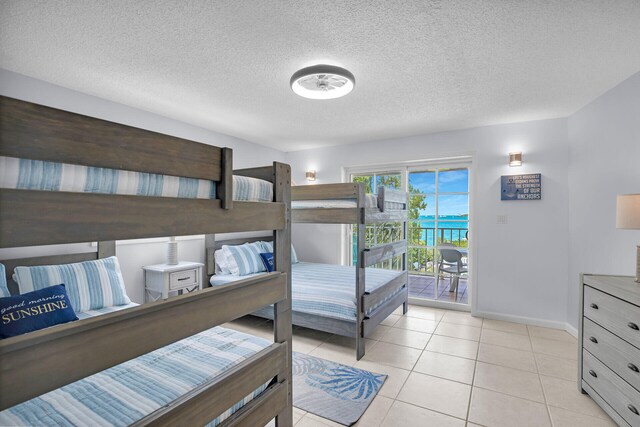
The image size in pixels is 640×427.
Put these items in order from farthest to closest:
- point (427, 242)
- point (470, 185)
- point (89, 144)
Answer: point (427, 242) → point (470, 185) → point (89, 144)

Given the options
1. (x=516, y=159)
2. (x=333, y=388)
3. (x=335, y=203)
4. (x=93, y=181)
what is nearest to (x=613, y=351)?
(x=333, y=388)

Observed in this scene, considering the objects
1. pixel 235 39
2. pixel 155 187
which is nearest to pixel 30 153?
pixel 155 187

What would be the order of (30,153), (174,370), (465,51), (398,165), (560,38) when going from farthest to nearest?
(398,165), (465,51), (560,38), (174,370), (30,153)

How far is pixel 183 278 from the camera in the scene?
317 cm

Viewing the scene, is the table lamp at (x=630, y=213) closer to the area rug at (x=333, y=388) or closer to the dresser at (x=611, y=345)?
the dresser at (x=611, y=345)

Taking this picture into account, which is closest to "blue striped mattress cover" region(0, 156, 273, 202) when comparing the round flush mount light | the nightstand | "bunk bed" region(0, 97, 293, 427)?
"bunk bed" region(0, 97, 293, 427)

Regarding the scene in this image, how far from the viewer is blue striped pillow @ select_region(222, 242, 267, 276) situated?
3.62 m

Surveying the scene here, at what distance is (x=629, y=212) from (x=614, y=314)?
665 mm

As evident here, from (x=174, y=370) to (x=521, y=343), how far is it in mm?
3206

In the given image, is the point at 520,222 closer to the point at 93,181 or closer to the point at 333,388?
the point at 333,388

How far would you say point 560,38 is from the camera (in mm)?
1881

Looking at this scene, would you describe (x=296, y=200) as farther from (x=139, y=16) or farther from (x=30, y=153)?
(x=30, y=153)

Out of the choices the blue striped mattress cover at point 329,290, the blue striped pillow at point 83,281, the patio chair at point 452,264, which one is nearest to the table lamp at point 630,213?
the blue striped mattress cover at point 329,290

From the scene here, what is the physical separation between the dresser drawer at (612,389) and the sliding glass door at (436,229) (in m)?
1.98
